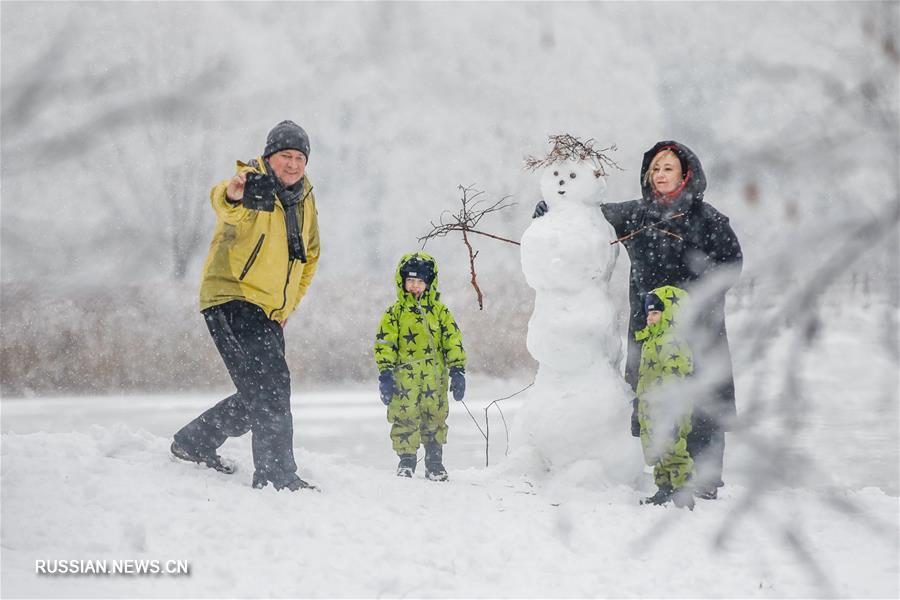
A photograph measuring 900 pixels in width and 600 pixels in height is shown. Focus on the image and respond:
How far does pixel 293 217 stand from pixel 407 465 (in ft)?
5.38

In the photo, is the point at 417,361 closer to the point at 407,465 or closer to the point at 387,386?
the point at 387,386

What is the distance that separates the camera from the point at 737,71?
113cm

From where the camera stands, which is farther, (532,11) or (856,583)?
(532,11)

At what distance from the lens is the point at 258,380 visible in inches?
135

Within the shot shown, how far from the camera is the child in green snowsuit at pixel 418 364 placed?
4289 mm

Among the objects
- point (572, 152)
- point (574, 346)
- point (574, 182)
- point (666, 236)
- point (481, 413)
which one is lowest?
point (481, 413)

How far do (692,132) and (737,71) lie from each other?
12 centimetres

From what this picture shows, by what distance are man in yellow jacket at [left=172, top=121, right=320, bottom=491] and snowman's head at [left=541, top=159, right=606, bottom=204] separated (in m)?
1.54

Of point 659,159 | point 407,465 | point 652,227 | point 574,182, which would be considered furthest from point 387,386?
point 659,159

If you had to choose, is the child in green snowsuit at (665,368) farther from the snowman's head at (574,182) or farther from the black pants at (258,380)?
the black pants at (258,380)

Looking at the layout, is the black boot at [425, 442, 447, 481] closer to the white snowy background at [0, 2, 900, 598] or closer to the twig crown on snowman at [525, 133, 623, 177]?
the white snowy background at [0, 2, 900, 598]

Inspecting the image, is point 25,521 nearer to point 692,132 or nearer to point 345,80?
point 692,132

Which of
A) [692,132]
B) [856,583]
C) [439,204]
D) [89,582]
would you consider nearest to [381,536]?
[89,582]

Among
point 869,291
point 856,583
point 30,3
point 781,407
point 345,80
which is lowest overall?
point 856,583
